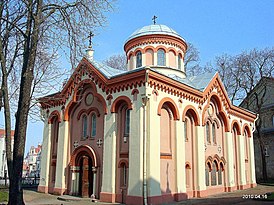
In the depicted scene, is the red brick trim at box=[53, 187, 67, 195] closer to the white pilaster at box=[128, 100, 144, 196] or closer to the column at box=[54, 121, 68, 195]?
the column at box=[54, 121, 68, 195]

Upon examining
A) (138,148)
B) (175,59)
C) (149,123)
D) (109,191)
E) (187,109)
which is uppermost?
(175,59)

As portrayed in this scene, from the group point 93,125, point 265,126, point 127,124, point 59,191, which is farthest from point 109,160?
point 265,126

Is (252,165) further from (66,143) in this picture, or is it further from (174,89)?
(66,143)

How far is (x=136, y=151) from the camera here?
15312 millimetres

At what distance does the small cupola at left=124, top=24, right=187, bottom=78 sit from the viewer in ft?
75.5

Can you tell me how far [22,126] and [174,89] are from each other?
9.50 meters

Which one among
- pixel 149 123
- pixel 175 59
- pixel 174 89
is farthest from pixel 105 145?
pixel 175 59

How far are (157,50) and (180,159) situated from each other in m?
9.73

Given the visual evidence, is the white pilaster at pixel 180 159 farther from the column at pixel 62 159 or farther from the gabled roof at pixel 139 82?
the column at pixel 62 159

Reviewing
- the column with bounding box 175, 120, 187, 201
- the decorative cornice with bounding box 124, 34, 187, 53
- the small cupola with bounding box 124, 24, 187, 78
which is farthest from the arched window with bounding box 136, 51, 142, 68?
the column with bounding box 175, 120, 187, 201

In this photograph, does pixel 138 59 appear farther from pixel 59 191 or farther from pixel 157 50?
pixel 59 191

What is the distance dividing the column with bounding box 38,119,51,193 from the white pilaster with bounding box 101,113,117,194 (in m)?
6.27

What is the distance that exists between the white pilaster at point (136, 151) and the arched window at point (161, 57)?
7957 mm

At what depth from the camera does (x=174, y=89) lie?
1744 cm
